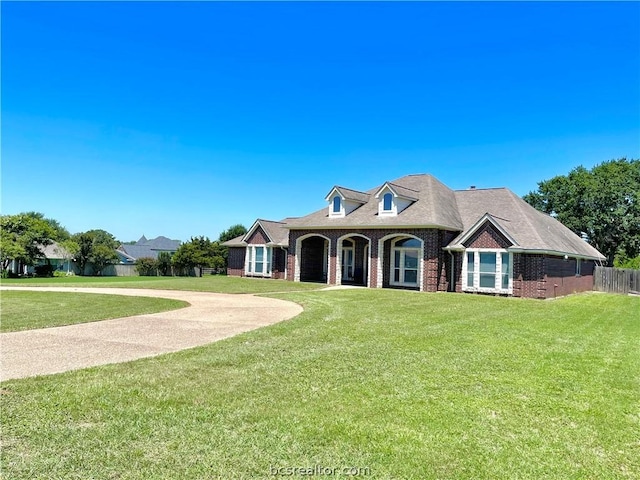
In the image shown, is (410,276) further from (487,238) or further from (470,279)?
(487,238)

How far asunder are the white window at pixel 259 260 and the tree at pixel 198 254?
17.8 meters

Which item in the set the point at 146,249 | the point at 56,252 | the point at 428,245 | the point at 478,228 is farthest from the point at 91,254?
the point at 478,228

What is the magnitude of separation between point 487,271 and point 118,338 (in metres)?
18.7

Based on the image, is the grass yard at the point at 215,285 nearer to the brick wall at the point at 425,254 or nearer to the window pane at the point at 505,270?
the brick wall at the point at 425,254

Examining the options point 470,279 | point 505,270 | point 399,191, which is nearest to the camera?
point 505,270

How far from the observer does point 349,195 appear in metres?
28.5

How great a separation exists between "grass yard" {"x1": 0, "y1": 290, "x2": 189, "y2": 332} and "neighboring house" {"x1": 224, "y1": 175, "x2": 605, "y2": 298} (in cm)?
1356

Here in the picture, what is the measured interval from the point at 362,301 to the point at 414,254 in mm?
9802

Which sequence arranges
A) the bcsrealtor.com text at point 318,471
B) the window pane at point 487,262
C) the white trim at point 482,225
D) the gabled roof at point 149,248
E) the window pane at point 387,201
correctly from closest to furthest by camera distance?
the bcsrealtor.com text at point 318,471
the white trim at point 482,225
the window pane at point 487,262
the window pane at point 387,201
the gabled roof at point 149,248

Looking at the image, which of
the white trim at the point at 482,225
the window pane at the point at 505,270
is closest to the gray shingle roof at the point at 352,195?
the white trim at the point at 482,225

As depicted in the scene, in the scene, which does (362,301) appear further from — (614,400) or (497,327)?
(614,400)

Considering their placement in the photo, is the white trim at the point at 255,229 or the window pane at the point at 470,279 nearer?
the window pane at the point at 470,279

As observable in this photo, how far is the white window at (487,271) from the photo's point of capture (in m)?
22.2

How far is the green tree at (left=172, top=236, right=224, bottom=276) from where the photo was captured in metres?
50.8
